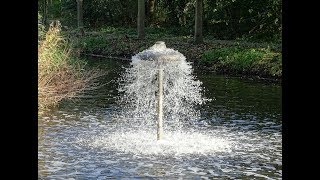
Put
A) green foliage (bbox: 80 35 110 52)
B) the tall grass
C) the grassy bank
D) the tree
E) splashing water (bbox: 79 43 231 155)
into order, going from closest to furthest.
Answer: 1. splashing water (bbox: 79 43 231 155)
2. the tall grass
3. the grassy bank
4. green foliage (bbox: 80 35 110 52)
5. the tree

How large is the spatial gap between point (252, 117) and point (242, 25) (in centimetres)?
2397

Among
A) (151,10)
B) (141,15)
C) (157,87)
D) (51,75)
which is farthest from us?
(151,10)

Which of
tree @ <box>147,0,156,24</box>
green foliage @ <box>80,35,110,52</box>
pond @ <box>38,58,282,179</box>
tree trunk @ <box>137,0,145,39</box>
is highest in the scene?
tree @ <box>147,0,156,24</box>

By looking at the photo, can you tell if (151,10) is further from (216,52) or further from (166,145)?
(166,145)

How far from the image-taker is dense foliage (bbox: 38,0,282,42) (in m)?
37.5

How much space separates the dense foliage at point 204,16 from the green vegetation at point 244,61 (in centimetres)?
697

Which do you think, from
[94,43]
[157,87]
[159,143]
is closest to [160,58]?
[157,87]

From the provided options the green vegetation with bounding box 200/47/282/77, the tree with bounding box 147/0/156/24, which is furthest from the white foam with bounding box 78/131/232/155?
the tree with bounding box 147/0/156/24

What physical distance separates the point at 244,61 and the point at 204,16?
48.0ft

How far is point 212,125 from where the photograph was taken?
1488 centimetres

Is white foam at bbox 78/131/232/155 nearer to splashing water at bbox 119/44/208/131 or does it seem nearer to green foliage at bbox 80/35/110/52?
splashing water at bbox 119/44/208/131

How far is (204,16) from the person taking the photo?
4159 cm
